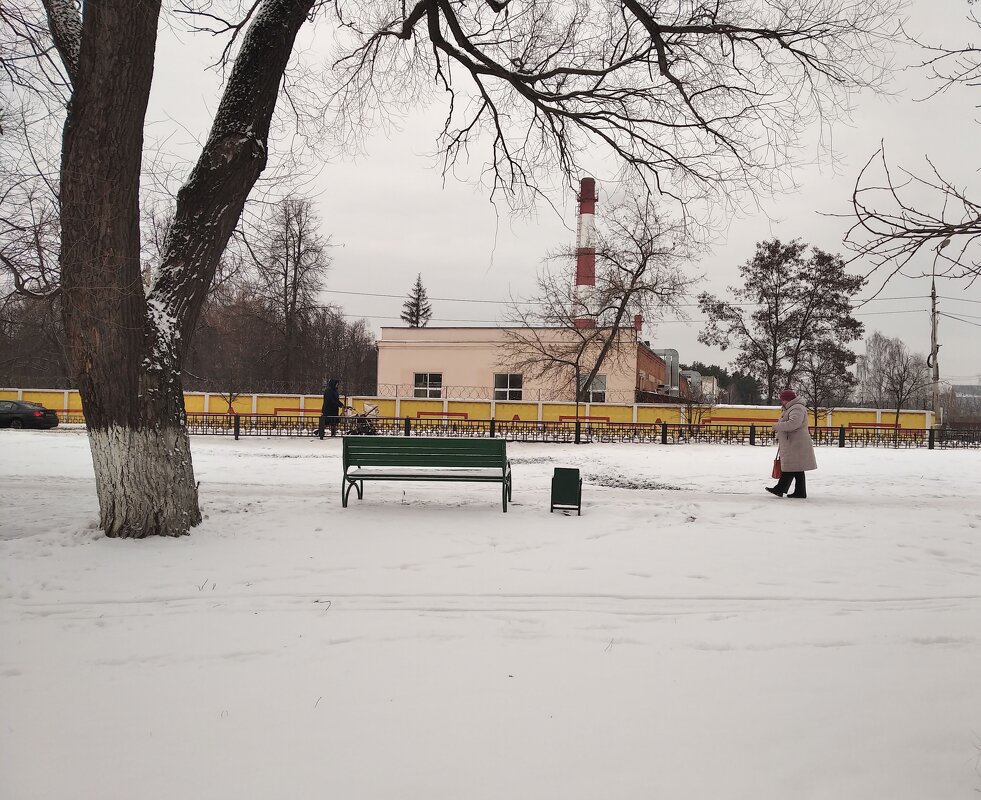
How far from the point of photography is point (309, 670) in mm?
3469

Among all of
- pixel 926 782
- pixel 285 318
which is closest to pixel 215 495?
pixel 926 782

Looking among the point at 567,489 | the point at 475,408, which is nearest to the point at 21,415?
the point at 475,408

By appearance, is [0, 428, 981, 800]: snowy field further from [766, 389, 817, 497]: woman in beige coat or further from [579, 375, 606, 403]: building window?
[579, 375, 606, 403]: building window

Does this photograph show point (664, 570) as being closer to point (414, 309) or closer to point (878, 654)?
point (878, 654)

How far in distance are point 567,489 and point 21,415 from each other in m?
23.6

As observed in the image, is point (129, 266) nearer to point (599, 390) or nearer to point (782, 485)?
point (782, 485)

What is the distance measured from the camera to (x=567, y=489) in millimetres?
7680

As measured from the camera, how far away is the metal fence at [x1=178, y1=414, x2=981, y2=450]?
20750mm

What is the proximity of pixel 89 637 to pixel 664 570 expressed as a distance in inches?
161

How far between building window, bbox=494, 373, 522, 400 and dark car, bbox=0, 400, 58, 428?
21.6 metres

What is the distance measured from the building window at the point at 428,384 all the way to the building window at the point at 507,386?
10.7ft

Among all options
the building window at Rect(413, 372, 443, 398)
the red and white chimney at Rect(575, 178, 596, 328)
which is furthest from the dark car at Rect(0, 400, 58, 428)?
the red and white chimney at Rect(575, 178, 596, 328)

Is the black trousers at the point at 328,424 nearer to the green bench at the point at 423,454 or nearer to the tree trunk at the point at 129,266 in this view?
the green bench at the point at 423,454

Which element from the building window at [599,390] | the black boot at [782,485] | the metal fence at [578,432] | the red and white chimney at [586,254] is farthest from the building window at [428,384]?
the black boot at [782,485]
